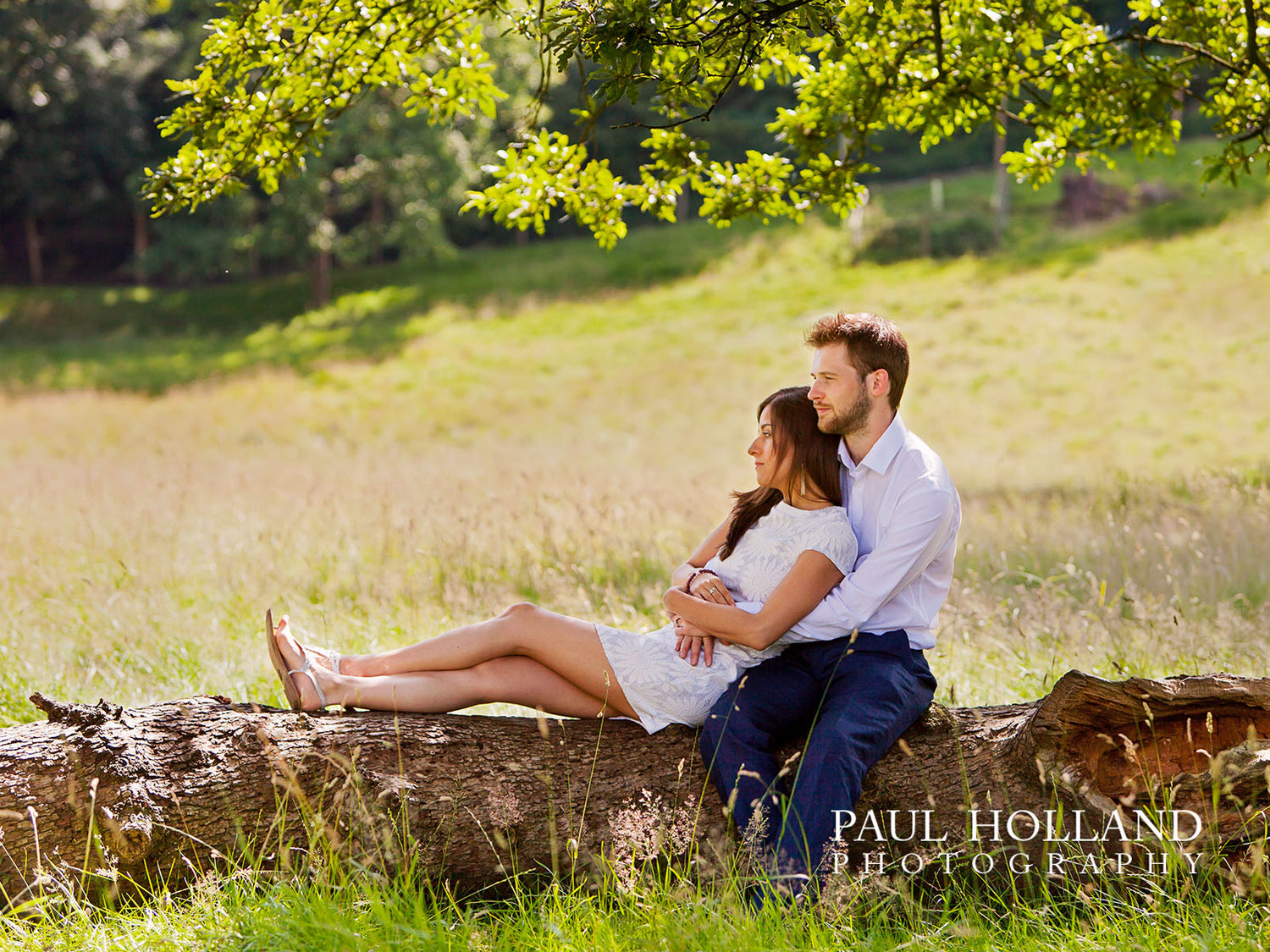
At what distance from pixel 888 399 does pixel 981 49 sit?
214cm

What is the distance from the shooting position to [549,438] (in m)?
17.9

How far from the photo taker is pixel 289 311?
120 ft

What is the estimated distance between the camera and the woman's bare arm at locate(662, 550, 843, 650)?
3.67 meters

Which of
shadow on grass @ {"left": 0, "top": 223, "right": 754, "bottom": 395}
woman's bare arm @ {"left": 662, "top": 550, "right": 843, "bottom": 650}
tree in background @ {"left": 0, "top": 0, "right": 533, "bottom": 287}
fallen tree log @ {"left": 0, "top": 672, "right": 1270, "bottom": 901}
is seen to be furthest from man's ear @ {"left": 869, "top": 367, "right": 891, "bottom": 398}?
tree in background @ {"left": 0, "top": 0, "right": 533, "bottom": 287}

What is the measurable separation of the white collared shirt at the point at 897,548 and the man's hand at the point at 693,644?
0.30 metres

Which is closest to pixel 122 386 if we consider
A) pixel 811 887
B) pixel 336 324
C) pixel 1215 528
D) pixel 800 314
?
pixel 336 324

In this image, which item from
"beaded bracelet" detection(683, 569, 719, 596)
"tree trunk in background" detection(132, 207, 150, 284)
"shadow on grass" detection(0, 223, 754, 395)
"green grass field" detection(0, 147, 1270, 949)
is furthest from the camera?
"tree trunk in background" detection(132, 207, 150, 284)

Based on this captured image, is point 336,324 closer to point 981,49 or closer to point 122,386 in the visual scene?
point 122,386

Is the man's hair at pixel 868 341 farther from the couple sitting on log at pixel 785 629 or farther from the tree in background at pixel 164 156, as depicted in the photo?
Answer: the tree in background at pixel 164 156

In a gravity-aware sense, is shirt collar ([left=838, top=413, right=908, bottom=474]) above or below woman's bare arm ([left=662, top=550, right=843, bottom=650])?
above

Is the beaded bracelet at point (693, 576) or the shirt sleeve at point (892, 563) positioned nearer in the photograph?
the shirt sleeve at point (892, 563)

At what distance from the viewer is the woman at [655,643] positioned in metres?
3.71

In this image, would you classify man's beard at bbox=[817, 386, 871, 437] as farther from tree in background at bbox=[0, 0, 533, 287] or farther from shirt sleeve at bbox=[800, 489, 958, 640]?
tree in background at bbox=[0, 0, 533, 287]

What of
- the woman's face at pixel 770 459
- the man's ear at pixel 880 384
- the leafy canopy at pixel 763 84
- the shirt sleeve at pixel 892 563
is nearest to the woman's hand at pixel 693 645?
the shirt sleeve at pixel 892 563
